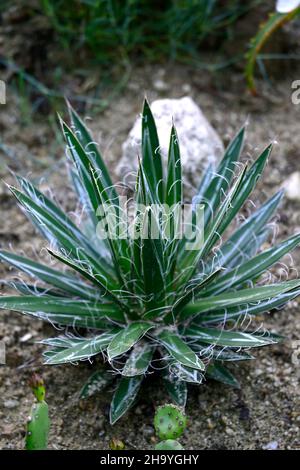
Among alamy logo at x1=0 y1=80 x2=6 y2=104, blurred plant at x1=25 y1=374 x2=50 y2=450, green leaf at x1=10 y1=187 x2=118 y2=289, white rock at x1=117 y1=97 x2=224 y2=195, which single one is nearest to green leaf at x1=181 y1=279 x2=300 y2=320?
green leaf at x1=10 y1=187 x2=118 y2=289

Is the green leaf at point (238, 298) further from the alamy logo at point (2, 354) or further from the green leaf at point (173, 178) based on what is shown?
the alamy logo at point (2, 354)

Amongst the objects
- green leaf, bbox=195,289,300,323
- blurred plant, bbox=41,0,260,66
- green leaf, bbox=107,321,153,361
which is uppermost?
blurred plant, bbox=41,0,260,66

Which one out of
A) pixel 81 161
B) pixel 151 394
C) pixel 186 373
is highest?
pixel 81 161

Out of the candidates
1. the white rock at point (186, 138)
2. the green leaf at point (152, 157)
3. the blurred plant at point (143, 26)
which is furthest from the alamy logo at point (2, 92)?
the green leaf at point (152, 157)

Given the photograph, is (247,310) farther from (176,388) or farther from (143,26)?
(143,26)

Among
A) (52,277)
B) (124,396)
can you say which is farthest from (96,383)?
(52,277)

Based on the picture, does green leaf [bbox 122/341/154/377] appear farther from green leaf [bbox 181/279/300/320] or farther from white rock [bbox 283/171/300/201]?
white rock [bbox 283/171/300/201]

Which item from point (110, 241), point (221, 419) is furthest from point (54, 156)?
point (221, 419)

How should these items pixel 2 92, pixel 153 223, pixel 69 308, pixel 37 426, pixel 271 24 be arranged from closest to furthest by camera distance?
pixel 37 426 → pixel 153 223 → pixel 69 308 → pixel 271 24 → pixel 2 92
